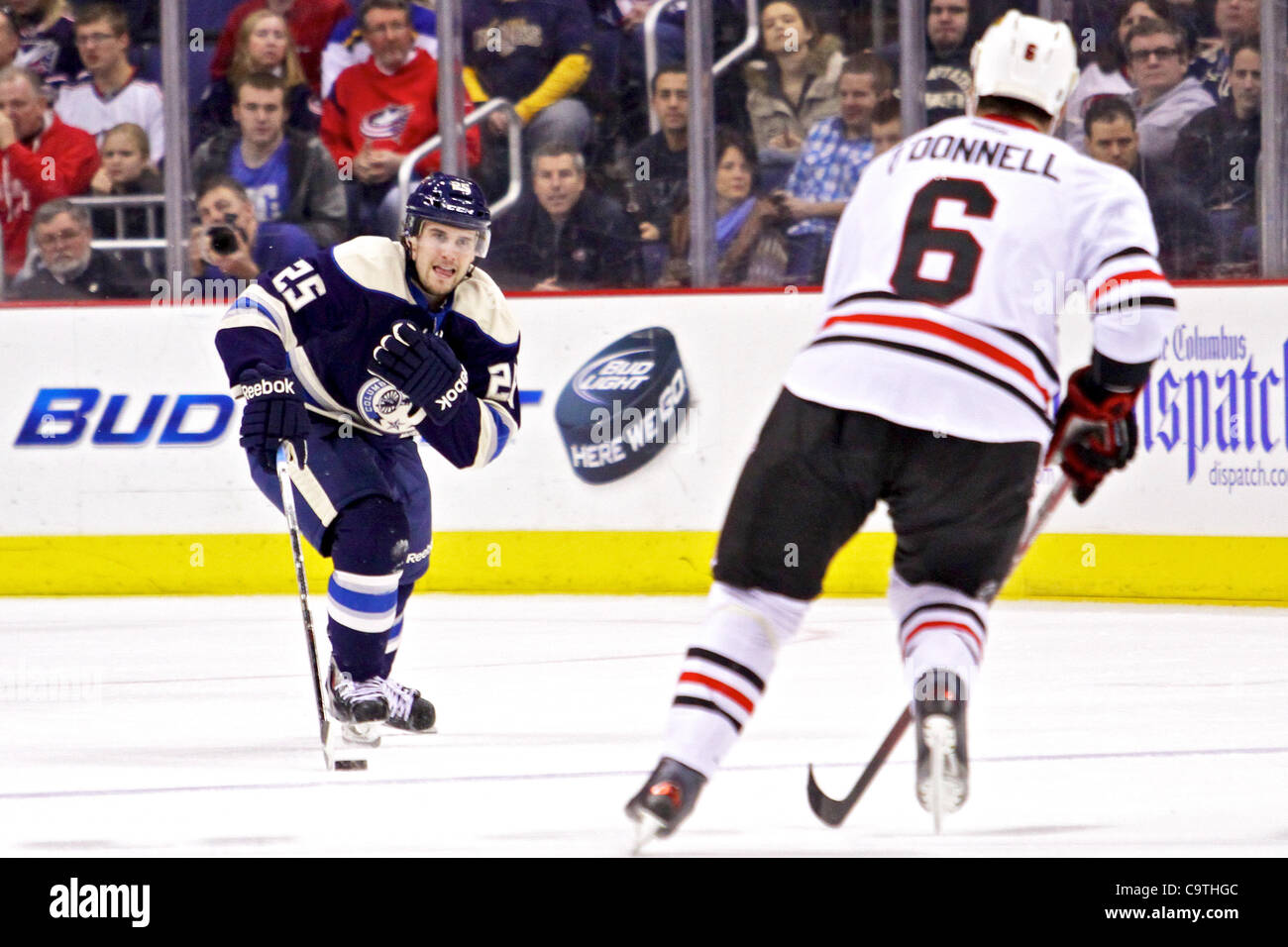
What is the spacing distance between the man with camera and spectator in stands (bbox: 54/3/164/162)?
11.9 inches

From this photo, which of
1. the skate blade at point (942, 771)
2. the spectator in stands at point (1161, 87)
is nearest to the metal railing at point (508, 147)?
the spectator in stands at point (1161, 87)

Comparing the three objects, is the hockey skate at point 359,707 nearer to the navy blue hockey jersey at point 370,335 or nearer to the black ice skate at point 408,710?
the black ice skate at point 408,710

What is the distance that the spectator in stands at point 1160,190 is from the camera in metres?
6.78

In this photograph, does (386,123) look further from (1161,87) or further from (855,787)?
(855,787)

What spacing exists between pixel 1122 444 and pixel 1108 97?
165 inches

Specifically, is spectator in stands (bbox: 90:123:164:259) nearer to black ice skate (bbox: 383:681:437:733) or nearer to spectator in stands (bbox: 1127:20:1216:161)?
spectator in stands (bbox: 1127:20:1216:161)

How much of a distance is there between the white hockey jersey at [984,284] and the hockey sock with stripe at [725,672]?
0.29 meters

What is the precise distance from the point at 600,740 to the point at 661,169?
149 inches

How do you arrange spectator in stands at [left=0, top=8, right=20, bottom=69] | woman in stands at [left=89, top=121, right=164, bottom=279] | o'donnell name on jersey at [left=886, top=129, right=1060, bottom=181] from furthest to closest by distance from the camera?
spectator in stands at [left=0, top=8, right=20, bottom=69] < woman in stands at [left=89, top=121, right=164, bottom=279] < o'donnell name on jersey at [left=886, top=129, right=1060, bottom=181]

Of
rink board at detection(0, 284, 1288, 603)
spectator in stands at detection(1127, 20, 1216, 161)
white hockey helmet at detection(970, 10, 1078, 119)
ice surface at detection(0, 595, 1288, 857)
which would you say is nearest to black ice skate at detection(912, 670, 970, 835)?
ice surface at detection(0, 595, 1288, 857)

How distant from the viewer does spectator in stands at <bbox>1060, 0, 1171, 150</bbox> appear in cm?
692

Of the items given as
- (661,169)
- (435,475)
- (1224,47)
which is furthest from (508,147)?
(1224,47)

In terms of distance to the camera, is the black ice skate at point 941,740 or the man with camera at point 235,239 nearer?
the black ice skate at point 941,740
